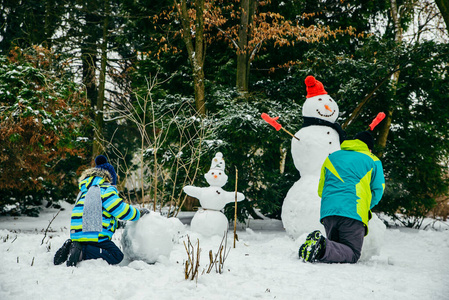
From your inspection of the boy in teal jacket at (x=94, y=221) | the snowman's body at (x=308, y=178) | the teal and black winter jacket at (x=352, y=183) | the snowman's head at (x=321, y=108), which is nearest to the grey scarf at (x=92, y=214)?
the boy in teal jacket at (x=94, y=221)

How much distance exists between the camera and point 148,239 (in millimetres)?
3432

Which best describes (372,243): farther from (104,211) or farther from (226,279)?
(104,211)

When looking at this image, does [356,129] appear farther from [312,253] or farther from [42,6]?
[42,6]

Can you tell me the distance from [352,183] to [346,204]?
0.81 feet

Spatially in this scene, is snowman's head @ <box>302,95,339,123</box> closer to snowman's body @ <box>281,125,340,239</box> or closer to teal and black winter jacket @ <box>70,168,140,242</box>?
snowman's body @ <box>281,125,340,239</box>

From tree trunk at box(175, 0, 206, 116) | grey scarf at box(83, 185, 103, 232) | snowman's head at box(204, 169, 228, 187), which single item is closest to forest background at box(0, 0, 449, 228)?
tree trunk at box(175, 0, 206, 116)

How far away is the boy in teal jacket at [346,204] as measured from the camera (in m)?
3.72

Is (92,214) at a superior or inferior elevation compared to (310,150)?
inferior

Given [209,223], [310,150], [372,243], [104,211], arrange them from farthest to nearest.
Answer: [209,223]
[310,150]
[372,243]
[104,211]

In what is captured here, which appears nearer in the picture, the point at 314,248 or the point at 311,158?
the point at 314,248

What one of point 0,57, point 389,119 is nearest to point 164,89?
point 0,57

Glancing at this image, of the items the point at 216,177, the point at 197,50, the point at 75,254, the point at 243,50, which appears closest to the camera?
the point at 75,254

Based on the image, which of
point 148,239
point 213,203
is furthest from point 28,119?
point 148,239

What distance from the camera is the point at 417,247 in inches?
226
